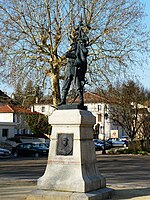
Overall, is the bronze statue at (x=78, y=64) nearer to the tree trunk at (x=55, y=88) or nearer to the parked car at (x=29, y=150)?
the tree trunk at (x=55, y=88)

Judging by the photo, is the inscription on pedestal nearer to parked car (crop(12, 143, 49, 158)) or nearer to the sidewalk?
the sidewalk

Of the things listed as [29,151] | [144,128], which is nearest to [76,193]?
[29,151]

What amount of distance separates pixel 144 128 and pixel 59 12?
24156mm

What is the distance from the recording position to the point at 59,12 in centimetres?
2367

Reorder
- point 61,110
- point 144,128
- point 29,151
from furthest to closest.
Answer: point 144,128 → point 29,151 → point 61,110

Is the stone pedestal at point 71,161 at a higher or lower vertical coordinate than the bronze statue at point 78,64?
lower

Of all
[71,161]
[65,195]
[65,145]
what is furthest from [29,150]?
[65,195]

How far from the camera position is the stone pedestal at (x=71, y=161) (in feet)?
34.5

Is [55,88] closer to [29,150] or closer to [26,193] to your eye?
[26,193]

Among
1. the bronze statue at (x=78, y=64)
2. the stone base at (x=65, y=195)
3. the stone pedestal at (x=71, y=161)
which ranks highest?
the bronze statue at (x=78, y=64)

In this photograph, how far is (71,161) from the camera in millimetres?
10789

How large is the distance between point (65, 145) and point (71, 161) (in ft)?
1.59

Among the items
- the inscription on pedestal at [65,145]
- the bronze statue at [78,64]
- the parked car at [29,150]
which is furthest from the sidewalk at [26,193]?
the parked car at [29,150]

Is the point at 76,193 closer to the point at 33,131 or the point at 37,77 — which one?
the point at 37,77
